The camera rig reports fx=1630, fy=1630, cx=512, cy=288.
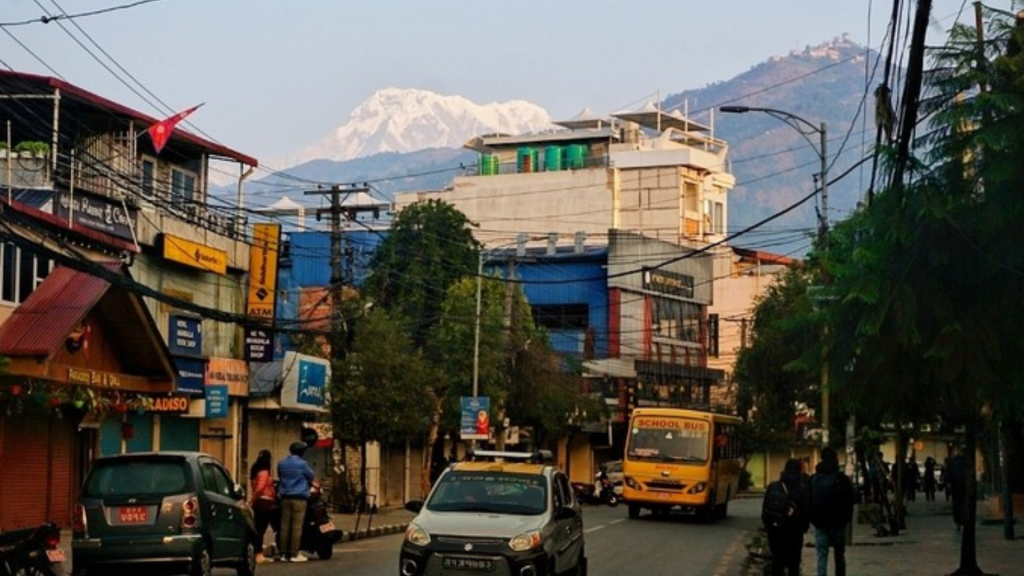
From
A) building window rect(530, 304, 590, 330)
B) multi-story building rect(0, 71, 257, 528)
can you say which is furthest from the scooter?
building window rect(530, 304, 590, 330)

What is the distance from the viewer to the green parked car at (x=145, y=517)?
20.2 meters

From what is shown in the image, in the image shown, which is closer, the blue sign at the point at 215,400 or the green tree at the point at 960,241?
the green tree at the point at 960,241

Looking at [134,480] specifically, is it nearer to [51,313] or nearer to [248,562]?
[248,562]

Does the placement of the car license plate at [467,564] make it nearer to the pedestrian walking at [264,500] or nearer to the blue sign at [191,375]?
the pedestrian walking at [264,500]

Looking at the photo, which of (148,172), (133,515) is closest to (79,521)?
(133,515)

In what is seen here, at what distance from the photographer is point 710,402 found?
96.1 meters

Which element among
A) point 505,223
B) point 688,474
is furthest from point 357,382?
point 505,223

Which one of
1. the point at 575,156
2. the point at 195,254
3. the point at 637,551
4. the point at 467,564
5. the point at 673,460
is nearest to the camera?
the point at 467,564

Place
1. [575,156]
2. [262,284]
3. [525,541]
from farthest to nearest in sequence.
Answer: [575,156] < [262,284] < [525,541]

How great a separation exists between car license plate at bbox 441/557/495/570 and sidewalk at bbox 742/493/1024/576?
32.0ft

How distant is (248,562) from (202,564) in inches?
85.8

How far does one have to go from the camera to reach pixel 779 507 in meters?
23.0

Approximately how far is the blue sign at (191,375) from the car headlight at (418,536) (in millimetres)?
21413

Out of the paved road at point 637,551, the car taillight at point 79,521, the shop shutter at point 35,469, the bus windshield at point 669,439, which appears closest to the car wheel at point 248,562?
the paved road at point 637,551
